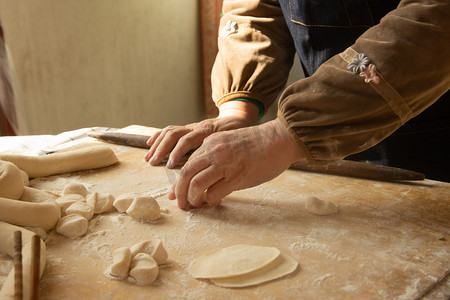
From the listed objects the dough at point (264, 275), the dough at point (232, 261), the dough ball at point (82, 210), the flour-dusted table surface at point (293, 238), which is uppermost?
the dough ball at point (82, 210)

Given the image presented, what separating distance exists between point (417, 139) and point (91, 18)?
2421mm

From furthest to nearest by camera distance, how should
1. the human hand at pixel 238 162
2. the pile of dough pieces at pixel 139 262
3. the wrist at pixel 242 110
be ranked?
the wrist at pixel 242 110 < the human hand at pixel 238 162 < the pile of dough pieces at pixel 139 262

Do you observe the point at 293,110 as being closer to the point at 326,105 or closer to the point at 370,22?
the point at 326,105

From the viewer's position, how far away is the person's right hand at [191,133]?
161 centimetres

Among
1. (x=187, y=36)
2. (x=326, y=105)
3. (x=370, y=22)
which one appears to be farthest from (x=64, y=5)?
(x=326, y=105)

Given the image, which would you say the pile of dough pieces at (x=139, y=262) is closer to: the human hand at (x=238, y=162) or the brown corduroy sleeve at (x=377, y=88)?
the human hand at (x=238, y=162)

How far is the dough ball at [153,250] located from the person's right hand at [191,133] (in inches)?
23.6

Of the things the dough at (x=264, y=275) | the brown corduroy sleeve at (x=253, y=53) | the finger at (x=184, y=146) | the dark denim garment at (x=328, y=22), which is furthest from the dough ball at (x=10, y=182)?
the dark denim garment at (x=328, y=22)

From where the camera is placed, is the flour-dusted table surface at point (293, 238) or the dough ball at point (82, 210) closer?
the flour-dusted table surface at point (293, 238)

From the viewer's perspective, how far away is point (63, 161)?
1562 millimetres

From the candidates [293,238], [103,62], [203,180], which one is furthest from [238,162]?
[103,62]

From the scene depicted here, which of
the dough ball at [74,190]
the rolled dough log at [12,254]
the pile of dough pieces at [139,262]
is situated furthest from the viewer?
the dough ball at [74,190]

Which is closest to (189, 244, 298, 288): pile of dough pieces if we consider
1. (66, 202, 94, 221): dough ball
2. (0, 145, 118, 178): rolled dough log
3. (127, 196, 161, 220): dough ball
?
(127, 196, 161, 220): dough ball

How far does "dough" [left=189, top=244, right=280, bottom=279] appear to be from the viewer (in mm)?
937
